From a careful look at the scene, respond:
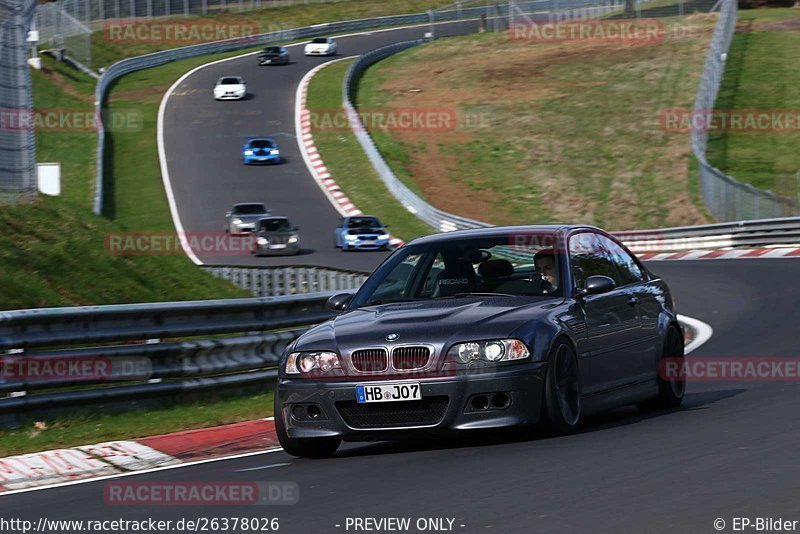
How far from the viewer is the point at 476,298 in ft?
31.1

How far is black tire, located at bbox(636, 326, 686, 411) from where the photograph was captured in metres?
10.7

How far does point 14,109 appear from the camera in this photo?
15.4 metres

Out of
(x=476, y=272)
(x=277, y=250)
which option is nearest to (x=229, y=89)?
(x=277, y=250)

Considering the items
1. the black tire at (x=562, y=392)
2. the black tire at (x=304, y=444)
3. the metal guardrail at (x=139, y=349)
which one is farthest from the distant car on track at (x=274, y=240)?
the black tire at (x=562, y=392)

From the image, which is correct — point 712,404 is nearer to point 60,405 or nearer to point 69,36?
point 60,405

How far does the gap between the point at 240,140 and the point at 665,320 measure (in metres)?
46.1

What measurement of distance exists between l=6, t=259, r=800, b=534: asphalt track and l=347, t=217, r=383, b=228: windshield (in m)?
27.0

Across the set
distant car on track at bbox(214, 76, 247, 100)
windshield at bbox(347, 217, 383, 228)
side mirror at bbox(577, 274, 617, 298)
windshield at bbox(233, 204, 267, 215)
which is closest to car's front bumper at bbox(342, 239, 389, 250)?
windshield at bbox(347, 217, 383, 228)

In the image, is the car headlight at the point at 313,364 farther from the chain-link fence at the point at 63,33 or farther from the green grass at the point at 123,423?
the chain-link fence at the point at 63,33

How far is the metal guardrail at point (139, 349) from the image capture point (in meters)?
10.7

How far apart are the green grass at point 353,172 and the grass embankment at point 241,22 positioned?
15.3 m

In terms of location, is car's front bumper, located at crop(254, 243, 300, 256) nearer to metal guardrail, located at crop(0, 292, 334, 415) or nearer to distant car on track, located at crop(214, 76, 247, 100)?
metal guardrail, located at crop(0, 292, 334, 415)

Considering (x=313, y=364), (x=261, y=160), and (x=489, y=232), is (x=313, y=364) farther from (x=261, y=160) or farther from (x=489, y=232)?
(x=261, y=160)

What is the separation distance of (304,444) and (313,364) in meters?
0.55
